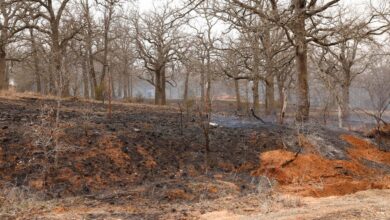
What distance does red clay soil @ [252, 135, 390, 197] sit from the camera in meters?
9.28

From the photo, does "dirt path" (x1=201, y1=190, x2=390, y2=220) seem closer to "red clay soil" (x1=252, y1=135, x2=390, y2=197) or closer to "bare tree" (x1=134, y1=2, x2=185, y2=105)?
"red clay soil" (x1=252, y1=135, x2=390, y2=197)

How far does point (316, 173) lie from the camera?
35.2 ft

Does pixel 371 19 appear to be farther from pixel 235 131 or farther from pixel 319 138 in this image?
pixel 235 131

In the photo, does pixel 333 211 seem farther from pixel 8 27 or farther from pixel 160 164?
pixel 8 27

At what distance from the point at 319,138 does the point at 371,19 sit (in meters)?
6.96

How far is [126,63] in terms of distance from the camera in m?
39.3

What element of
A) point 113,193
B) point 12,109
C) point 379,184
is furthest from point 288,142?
point 12,109

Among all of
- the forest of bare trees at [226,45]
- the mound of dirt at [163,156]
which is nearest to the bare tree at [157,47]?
the forest of bare trees at [226,45]

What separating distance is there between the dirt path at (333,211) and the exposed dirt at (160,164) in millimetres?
490

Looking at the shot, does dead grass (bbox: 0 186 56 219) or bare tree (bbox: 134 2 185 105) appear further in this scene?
bare tree (bbox: 134 2 185 105)

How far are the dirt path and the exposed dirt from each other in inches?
19.3

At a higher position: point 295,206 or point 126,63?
point 126,63

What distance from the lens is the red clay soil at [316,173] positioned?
9.28 metres

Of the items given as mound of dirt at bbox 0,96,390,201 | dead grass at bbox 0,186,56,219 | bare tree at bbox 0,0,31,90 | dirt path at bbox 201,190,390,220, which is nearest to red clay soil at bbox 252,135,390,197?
mound of dirt at bbox 0,96,390,201
